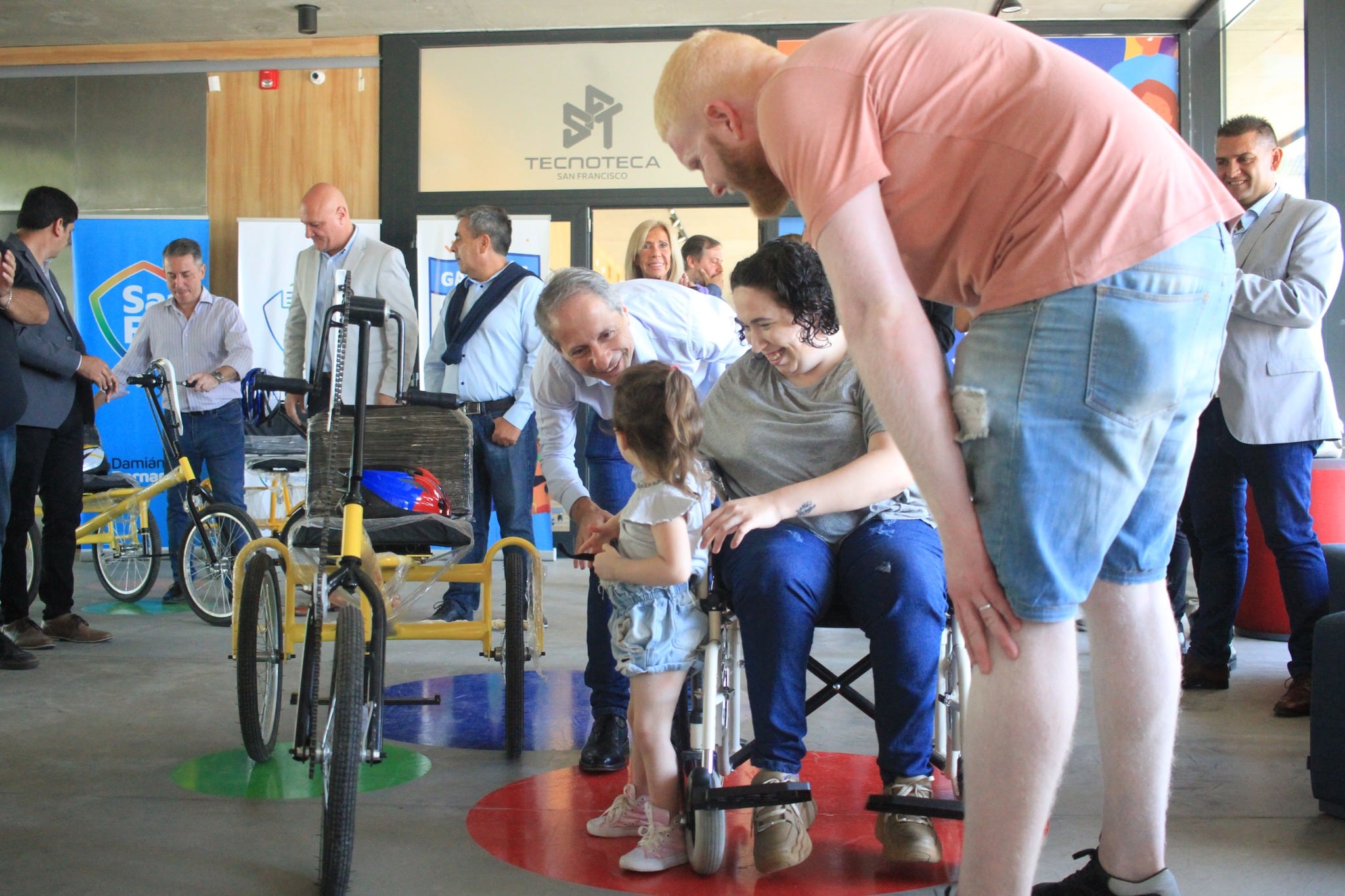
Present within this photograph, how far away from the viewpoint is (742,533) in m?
1.83

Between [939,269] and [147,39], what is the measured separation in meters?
7.65

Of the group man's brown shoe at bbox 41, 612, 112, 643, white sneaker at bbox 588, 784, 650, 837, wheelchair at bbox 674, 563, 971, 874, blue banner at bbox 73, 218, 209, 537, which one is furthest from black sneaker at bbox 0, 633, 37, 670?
blue banner at bbox 73, 218, 209, 537

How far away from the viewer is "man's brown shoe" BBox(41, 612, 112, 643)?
4.18 metres

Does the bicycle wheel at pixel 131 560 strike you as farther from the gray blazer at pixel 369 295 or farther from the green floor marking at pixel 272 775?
the green floor marking at pixel 272 775

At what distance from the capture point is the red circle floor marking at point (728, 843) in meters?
1.86

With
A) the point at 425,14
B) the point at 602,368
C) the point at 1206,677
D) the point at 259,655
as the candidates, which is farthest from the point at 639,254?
the point at 425,14

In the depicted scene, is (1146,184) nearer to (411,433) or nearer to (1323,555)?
(411,433)

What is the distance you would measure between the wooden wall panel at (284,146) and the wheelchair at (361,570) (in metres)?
5.12

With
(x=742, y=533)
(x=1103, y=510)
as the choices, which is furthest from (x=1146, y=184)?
(x=742, y=533)

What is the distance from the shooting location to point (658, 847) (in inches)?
75.4

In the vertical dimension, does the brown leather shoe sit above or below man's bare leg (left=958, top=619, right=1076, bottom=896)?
below

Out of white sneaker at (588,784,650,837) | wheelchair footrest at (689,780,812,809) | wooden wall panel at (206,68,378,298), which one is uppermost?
wooden wall panel at (206,68,378,298)

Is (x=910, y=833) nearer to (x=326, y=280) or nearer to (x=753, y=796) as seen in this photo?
(x=753, y=796)

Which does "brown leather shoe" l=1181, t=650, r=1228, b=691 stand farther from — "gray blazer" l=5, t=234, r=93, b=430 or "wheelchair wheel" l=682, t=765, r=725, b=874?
"gray blazer" l=5, t=234, r=93, b=430
